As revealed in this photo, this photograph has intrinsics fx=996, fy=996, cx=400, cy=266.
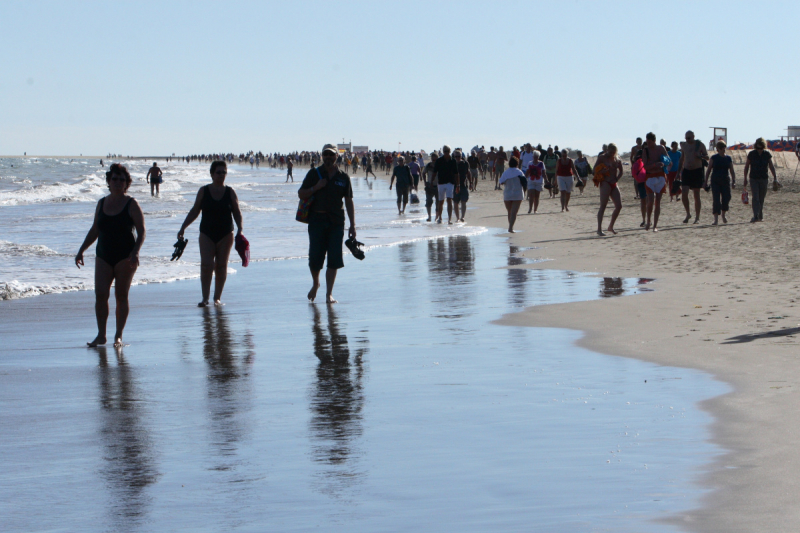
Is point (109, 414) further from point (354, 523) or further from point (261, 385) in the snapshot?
point (354, 523)

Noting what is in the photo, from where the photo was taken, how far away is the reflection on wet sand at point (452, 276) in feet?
32.3

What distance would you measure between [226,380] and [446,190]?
50.0 feet

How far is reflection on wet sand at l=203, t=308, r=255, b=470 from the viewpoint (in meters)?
5.08

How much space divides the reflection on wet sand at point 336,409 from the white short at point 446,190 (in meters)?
13.1

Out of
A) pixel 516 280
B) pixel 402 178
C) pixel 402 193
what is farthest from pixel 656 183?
pixel 402 193

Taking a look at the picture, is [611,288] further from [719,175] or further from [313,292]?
[719,175]

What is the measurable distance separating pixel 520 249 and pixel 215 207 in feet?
22.7

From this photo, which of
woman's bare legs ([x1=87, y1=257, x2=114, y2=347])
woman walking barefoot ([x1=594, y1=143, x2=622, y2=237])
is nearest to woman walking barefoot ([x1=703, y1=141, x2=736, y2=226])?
woman walking barefoot ([x1=594, y1=143, x2=622, y2=237])

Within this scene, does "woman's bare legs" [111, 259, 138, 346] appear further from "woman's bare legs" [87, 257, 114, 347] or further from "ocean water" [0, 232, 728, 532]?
"ocean water" [0, 232, 728, 532]

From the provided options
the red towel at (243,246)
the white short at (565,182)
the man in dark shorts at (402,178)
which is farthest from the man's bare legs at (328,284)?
the white short at (565,182)

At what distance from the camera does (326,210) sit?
10297mm

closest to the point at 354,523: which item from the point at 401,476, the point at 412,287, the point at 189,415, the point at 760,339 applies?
the point at 401,476

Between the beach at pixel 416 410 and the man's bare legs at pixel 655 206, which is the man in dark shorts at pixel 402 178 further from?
the beach at pixel 416 410

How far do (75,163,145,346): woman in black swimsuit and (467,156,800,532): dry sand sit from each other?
3237 mm
